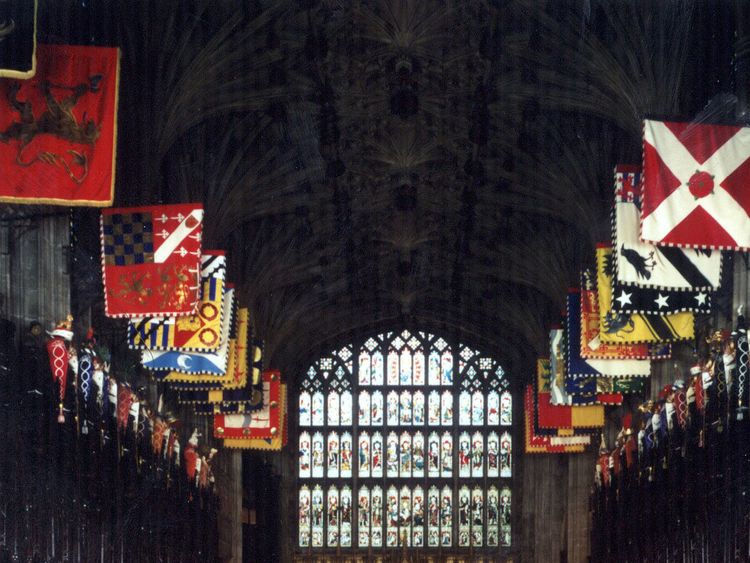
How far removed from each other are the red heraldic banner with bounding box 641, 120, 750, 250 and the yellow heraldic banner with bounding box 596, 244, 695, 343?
470 cm

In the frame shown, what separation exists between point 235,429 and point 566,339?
10.9 m

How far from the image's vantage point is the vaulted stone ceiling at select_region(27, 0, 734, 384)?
32125mm

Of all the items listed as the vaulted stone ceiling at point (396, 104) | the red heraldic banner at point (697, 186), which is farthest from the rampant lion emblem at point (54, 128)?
the red heraldic banner at point (697, 186)

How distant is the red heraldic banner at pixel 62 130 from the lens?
24.8 m

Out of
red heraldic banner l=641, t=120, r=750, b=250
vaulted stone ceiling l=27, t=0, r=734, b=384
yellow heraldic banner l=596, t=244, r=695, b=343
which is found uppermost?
vaulted stone ceiling l=27, t=0, r=734, b=384

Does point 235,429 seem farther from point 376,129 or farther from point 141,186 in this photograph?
point 141,186

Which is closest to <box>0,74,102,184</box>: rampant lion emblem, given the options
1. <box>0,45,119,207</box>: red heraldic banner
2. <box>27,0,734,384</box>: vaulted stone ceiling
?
<box>0,45,119,207</box>: red heraldic banner

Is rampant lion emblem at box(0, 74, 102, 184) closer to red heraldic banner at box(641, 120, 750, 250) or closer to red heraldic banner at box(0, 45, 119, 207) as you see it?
red heraldic banner at box(0, 45, 119, 207)

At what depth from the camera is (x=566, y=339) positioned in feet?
129

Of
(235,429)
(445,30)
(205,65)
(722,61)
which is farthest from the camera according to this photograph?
(235,429)

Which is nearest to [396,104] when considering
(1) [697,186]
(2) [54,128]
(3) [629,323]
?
(3) [629,323]

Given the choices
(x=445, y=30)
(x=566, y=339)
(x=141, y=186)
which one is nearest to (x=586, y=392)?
(x=566, y=339)

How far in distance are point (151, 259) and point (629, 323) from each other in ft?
30.1

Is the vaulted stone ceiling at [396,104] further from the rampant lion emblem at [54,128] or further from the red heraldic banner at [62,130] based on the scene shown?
the rampant lion emblem at [54,128]
